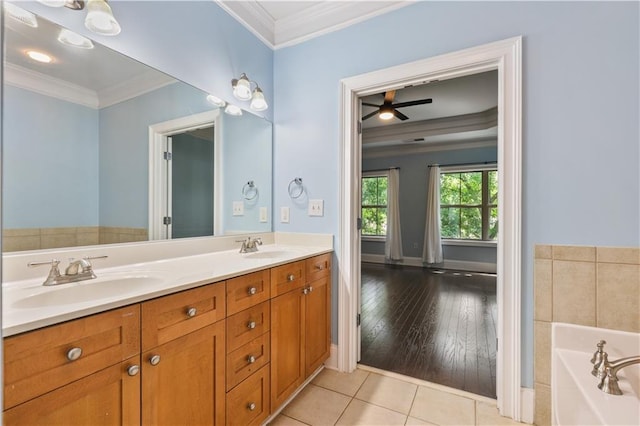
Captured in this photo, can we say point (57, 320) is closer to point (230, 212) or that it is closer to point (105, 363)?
point (105, 363)

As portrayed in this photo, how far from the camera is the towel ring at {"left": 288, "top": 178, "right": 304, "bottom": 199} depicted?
227 centimetres

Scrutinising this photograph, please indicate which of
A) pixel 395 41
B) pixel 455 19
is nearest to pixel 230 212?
pixel 395 41

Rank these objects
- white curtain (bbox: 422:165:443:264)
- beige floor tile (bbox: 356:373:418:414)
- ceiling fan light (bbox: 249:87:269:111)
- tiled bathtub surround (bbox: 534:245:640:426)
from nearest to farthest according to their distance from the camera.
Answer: tiled bathtub surround (bbox: 534:245:640:426)
beige floor tile (bbox: 356:373:418:414)
ceiling fan light (bbox: 249:87:269:111)
white curtain (bbox: 422:165:443:264)

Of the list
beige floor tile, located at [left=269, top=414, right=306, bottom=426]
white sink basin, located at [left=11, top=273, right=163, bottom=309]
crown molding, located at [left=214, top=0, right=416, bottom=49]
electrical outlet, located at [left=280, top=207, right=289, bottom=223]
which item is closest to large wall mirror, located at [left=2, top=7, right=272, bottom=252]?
white sink basin, located at [left=11, top=273, right=163, bottom=309]

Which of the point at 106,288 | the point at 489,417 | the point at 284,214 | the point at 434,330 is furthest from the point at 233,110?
the point at 434,330

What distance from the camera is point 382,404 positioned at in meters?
1.71

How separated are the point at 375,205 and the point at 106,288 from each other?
5.73m

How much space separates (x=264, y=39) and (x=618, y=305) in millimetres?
2736

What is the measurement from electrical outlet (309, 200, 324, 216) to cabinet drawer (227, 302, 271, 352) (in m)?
Answer: 0.89

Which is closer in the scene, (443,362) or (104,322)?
(104,322)

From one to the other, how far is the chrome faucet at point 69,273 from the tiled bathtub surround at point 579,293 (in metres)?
2.13

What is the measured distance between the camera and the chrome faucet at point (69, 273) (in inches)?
43.0

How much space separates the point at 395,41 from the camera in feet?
6.36

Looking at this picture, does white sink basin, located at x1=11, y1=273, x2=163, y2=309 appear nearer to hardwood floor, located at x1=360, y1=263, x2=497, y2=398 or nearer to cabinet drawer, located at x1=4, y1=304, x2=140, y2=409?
cabinet drawer, located at x1=4, y1=304, x2=140, y2=409
